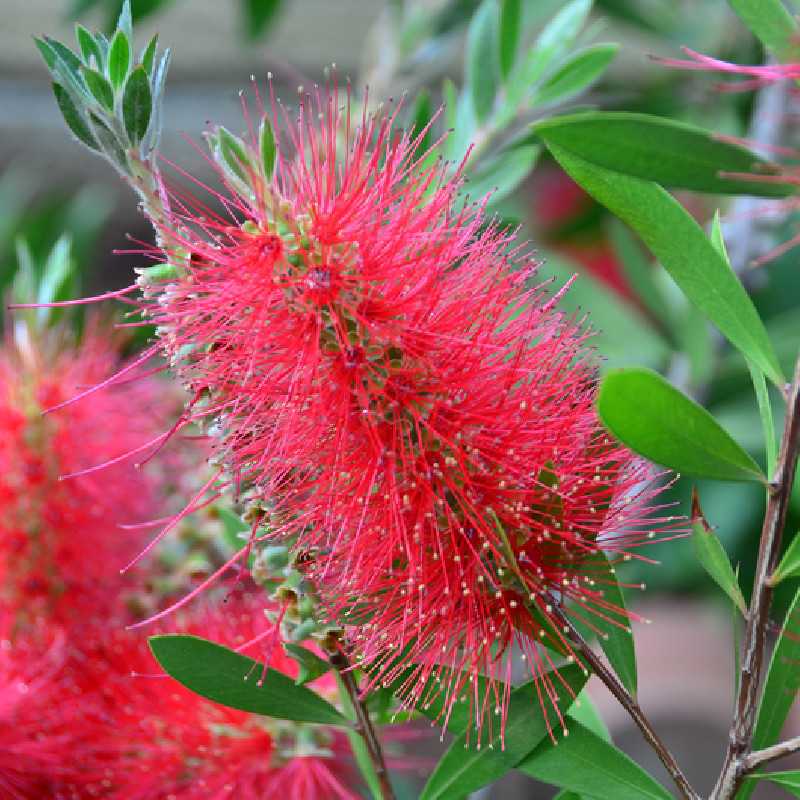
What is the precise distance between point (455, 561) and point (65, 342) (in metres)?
0.53

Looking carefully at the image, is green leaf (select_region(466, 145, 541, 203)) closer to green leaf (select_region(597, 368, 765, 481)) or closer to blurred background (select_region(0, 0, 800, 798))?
blurred background (select_region(0, 0, 800, 798))

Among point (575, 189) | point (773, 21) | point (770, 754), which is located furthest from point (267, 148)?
point (575, 189)

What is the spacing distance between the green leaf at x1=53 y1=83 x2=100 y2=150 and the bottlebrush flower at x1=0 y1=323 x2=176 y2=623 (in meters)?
0.29

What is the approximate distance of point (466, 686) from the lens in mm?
552

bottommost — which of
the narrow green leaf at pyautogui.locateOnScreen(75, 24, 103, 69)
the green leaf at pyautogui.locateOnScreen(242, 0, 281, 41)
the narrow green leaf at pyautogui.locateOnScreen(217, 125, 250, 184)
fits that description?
the narrow green leaf at pyautogui.locateOnScreen(217, 125, 250, 184)

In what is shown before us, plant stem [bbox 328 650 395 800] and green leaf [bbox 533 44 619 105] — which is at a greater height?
green leaf [bbox 533 44 619 105]

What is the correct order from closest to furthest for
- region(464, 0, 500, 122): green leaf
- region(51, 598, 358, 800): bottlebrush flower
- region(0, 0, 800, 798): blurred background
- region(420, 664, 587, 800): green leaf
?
region(420, 664, 587, 800): green leaf
region(51, 598, 358, 800): bottlebrush flower
region(464, 0, 500, 122): green leaf
region(0, 0, 800, 798): blurred background

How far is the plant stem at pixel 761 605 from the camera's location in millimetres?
462

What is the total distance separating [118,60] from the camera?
19.8 inches

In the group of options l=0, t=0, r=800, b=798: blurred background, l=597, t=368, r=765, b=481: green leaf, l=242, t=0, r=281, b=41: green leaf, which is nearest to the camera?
l=597, t=368, r=765, b=481: green leaf

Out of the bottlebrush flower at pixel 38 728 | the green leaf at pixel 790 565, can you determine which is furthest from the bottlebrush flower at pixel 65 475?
the green leaf at pixel 790 565

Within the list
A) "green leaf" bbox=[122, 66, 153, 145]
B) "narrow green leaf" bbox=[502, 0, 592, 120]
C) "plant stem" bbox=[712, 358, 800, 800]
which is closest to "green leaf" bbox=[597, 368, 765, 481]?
"plant stem" bbox=[712, 358, 800, 800]

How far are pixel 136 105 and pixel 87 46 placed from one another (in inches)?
2.3

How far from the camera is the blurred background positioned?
A: 1160 millimetres
